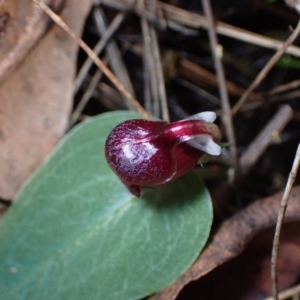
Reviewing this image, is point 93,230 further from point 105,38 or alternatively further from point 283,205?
point 105,38

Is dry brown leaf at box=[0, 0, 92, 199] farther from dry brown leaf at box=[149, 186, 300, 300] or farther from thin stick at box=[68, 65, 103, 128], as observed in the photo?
dry brown leaf at box=[149, 186, 300, 300]

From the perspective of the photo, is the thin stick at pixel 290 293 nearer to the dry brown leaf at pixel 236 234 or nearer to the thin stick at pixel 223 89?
the dry brown leaf at pixel 236 234

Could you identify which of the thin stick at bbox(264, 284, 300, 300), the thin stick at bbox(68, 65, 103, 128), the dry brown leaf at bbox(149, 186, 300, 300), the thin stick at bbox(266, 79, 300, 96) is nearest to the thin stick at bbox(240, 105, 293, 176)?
the thin stick at bbox(266, 79, 300, 96)

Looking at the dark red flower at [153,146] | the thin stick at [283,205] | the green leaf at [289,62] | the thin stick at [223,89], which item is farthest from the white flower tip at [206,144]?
the green leaf at [289,62]

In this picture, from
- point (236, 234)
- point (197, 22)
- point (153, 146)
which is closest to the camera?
point (153, 146)

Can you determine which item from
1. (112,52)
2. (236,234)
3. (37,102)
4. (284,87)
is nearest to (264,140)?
(284,87)

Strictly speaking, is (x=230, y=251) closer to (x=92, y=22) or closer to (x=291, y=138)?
(x=291, y=138)
